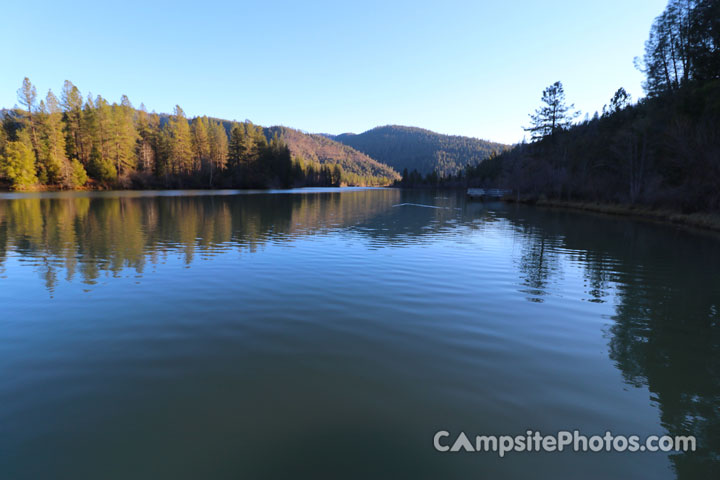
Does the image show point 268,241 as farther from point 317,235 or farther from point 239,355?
point 239,355

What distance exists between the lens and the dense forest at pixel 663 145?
29.5m

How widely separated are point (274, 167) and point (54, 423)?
11775 centimetres

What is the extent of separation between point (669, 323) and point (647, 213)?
35.4m

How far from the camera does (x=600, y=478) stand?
3520mm

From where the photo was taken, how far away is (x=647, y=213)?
1385 inches

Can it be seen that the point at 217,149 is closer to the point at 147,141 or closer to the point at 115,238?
the point at 147,141

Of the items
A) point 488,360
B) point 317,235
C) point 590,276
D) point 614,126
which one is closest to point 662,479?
point 488,360

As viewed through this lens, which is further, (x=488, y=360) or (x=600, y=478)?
(x=488, y=360)

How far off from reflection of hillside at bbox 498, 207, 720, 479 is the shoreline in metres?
A: 9.75

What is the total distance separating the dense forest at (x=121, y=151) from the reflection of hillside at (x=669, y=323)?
88.4m

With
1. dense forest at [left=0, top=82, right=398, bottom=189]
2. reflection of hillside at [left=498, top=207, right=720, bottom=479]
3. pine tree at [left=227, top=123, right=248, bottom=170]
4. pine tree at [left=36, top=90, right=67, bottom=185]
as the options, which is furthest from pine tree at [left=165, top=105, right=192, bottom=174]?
reflection of hillside at [left=498, top=207, right=720, bottom=479]

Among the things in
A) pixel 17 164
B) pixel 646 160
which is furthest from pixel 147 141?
pixel 646 160

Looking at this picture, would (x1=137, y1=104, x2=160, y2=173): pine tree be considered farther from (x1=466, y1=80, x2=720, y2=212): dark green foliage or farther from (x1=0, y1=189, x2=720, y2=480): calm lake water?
(x1=0, y1=189, x2=720, y2=480): calm lake water

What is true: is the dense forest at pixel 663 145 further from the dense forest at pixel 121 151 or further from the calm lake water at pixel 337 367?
the dense forest at pixel 121 151
